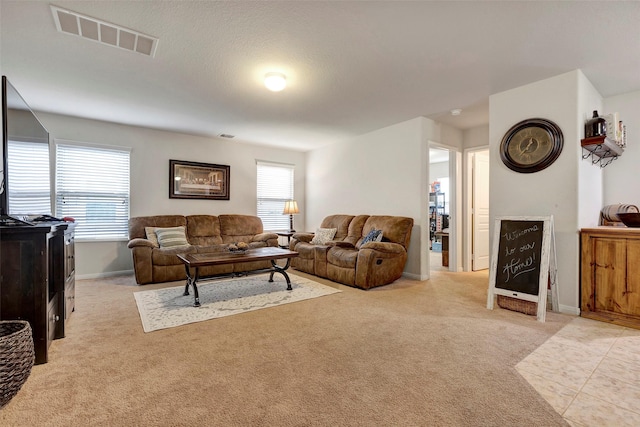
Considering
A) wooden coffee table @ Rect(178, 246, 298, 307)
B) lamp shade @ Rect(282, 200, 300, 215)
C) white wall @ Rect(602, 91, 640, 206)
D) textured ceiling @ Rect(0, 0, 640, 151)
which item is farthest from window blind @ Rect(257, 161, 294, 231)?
white wall @ Rect(602, 91, 640, 206)

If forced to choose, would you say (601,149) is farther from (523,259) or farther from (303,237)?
(303,237)

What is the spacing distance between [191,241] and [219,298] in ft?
6.49

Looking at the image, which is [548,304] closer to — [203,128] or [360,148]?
[360,148]

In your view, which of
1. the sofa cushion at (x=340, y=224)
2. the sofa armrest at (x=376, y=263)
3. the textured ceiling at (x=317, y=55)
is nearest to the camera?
the textured ceiling at (x=317, y=55)

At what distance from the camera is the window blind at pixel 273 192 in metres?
6.40

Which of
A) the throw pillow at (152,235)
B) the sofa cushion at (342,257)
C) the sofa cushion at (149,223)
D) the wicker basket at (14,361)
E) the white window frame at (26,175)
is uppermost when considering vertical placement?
the white window frame at (26,175)

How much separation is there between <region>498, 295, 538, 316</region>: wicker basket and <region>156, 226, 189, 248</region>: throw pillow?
433cm

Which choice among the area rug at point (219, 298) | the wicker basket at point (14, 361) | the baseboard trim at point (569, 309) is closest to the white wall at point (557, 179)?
the baseboard trim at point (569, 309)

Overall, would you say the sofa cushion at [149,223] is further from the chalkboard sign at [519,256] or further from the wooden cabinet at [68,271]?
the chalkboard sign at [519,256]

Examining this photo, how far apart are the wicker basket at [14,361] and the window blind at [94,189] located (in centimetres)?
339

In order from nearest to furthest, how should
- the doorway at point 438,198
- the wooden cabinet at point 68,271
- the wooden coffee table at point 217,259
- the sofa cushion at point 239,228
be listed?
the wooden cabinet at point 68,271
the wooden coffee table at point 217,259
the sofa cushion at point 239,228
the doorway at point 438,198

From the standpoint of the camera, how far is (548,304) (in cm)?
318

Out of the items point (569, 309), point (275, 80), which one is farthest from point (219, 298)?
point (569, 309)

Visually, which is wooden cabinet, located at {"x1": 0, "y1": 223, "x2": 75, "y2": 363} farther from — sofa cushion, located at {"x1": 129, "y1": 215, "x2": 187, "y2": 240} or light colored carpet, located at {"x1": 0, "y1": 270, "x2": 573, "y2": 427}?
sofa cushion, located at {"x1": 129, "y1": 215, "x2": 187, "y2": 240}
